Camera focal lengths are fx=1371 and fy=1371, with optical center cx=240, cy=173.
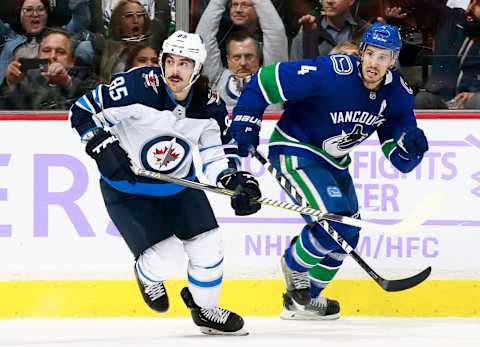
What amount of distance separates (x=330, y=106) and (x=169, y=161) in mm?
635

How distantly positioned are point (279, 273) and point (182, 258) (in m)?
0.78

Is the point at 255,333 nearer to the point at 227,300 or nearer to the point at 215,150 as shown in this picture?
the point at 227,300

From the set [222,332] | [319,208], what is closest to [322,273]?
[319,208]

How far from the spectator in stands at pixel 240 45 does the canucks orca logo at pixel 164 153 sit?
82cm

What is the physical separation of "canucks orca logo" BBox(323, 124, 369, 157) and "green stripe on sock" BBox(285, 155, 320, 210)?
0.14 meters

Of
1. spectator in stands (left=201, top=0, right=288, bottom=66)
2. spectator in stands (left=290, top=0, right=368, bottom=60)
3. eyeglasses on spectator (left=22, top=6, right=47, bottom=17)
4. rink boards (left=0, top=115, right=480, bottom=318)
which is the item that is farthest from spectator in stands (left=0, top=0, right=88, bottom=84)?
spectator in stands (left=290, top=0, right=368, bottom=60)

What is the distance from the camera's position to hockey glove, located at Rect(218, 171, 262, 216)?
4414 mm

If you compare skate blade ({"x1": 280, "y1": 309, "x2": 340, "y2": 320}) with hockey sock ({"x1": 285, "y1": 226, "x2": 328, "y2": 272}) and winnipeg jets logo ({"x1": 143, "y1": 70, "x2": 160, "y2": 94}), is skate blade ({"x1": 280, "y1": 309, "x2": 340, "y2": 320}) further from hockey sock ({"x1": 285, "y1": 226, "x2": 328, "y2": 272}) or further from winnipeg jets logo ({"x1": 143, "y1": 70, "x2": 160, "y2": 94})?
winnipeg jets logo ({"x1": 143, "y1": 70, "x2": 160, "y2": 94})

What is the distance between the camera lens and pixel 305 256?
492 centimetres

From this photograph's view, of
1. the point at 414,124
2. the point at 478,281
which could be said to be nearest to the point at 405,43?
the point at 414,124

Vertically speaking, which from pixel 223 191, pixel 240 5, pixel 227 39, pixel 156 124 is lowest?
pixel 223 191

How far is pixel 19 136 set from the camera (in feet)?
17.1

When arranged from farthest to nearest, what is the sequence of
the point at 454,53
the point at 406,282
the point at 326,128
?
the point at 454,53
the point at 326,128
the point at 406,282

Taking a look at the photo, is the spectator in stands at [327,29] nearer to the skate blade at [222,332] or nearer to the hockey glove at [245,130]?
the hockey glove at [245,130]
